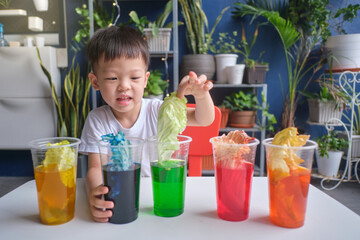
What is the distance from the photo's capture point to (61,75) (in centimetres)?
309

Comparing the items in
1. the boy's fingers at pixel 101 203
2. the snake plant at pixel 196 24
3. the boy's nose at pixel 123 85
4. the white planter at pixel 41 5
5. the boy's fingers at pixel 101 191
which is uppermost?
the white planter at pixel 41 5

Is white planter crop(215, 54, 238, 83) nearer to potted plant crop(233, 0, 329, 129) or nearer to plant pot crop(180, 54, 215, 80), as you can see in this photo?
plant pot crop(180, 54, 215, 80)

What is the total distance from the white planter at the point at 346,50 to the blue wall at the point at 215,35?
472 mm

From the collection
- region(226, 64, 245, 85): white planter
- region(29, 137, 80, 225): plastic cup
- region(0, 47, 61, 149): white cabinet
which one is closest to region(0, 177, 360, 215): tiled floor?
region(0, 47, 61, 149): white cabinet

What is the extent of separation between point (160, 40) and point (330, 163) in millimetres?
2166

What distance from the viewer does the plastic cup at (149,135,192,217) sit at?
684 millimetres

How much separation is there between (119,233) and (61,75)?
2.85 metres

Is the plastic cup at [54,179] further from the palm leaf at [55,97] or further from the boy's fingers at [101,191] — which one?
the palm leaf at [55,97]

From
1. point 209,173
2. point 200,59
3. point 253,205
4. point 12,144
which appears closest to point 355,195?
point 209,173

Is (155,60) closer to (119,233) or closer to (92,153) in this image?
(92,153)

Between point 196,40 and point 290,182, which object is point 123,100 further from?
point 196,40

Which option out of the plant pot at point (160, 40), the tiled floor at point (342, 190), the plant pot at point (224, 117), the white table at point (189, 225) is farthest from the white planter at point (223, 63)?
the white table at point (189, 225)

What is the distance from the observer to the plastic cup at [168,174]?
2.24ft

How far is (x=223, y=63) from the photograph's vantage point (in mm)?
2904
